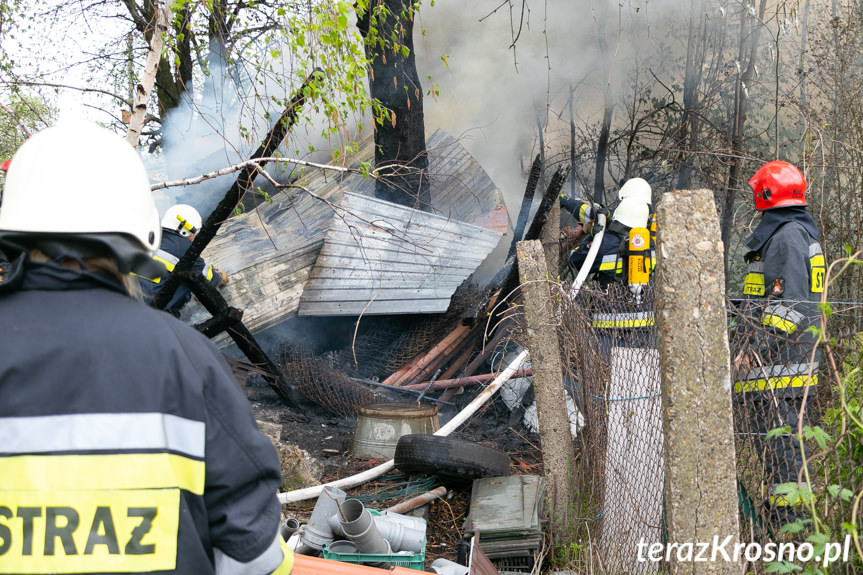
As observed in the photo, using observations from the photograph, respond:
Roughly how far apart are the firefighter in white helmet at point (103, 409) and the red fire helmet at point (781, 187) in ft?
12.9

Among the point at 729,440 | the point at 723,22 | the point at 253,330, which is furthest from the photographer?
the point at 723,22

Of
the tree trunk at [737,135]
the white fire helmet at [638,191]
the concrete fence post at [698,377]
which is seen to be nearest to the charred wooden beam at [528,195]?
the white fire helmet at [638,191]

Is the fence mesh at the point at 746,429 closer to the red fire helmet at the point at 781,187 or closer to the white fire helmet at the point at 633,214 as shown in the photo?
the red fire helmet at the point at 781,187

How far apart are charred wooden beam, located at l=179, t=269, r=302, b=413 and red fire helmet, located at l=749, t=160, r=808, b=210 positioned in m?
4.23

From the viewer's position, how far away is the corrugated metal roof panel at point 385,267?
681 centimetres

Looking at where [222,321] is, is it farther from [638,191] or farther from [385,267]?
[638,191]

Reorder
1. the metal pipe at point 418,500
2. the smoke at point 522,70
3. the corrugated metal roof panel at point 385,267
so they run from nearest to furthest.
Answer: the metal pipe at point 418,500, the corrugated metal roof panel at point 385,267, the smoke at point 522,70

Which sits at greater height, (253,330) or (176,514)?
(253,330)

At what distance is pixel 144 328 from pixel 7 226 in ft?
1.05

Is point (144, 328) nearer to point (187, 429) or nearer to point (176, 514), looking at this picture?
point (187, 429)

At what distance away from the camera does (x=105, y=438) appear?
1111 mm

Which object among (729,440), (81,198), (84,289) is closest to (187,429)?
(84,289)

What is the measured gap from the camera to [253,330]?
6.64 m

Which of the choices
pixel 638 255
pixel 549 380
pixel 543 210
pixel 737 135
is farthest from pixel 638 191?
pixel 549 380
